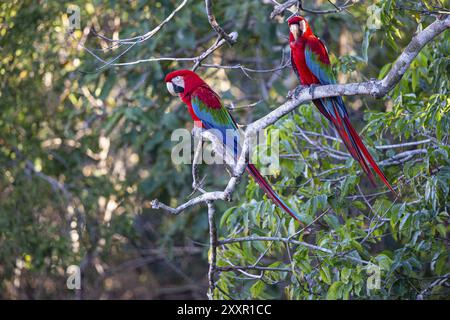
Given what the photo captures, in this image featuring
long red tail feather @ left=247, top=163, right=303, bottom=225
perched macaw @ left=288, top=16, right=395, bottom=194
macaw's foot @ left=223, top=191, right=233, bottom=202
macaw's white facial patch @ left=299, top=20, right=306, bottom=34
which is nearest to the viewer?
macaw's foot @ left=223, top=191, right=233, bottom=202

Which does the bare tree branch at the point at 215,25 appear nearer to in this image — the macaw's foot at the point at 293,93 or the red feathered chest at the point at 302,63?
the macaw's foot at the point at 293,93

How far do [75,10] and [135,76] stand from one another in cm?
62

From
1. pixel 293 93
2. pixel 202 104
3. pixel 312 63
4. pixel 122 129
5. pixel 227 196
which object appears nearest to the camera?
pixel 227 196

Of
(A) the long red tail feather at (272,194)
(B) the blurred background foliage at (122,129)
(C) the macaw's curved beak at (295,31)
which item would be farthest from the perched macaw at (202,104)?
(C) the macaw's curved beak at (295,31)

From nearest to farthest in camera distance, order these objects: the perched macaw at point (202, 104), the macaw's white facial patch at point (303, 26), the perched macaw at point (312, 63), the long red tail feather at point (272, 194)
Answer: the long red tail feather at point (272, 194)
the perched macaw at point (312, 63)
the macaw's white facial patch at point (303, 26)
the perched macaw at point (202, 104)

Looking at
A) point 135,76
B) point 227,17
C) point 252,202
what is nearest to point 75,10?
point 135,76

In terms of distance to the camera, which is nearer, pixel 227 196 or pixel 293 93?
pixel 227 196

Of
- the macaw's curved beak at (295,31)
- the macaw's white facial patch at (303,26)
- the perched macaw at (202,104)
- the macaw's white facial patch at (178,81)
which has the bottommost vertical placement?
the perched macaw at (202,104)

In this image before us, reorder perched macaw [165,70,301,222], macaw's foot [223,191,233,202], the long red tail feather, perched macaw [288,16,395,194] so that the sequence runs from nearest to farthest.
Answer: macaw's foot [223,191,233,202], the long red tail feather, perched macaw [288,16,395,194], perched macaw [165,70,301,222]

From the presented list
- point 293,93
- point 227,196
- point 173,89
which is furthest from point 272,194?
point 173,89

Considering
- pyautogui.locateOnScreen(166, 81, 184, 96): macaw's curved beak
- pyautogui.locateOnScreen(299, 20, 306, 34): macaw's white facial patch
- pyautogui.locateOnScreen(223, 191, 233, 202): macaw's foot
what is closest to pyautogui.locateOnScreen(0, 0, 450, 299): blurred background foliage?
pyautogui.locateOnScreen(299, 20, 306, 34): macaw's white facial patch

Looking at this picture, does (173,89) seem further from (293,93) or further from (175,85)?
(293,93)

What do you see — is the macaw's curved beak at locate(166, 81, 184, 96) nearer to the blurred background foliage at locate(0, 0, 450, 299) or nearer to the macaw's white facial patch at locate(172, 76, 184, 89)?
the macaw's white facial patch at locate(172, 76, 184, 89)

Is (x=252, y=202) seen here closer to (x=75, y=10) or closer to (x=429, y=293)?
(x=429, y=293)
